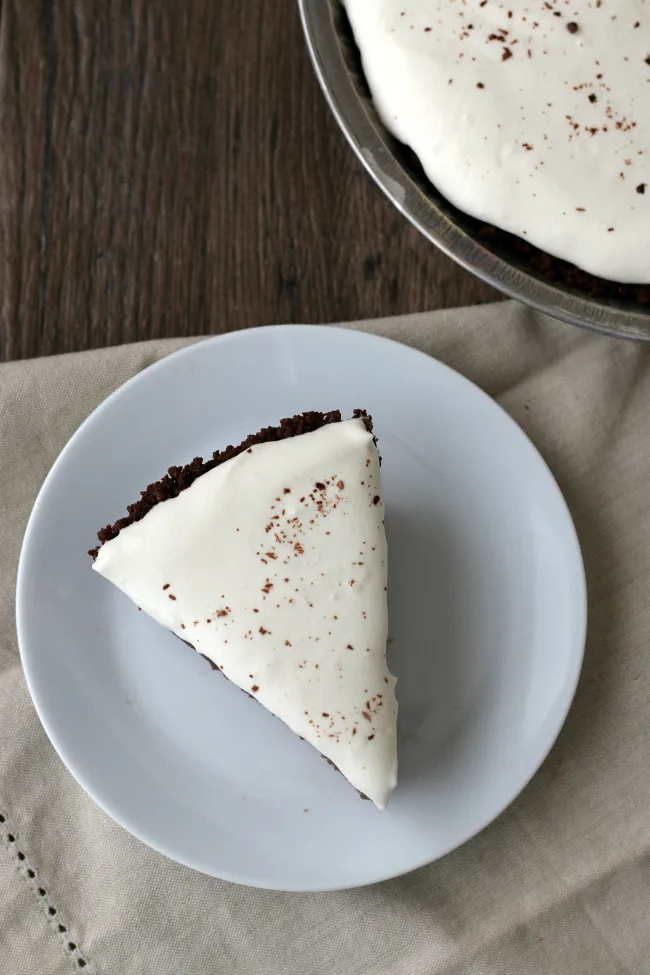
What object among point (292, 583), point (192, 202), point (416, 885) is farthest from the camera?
point (192, 202)

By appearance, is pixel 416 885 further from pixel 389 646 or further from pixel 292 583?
pixel 292 583

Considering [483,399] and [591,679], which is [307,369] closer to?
[483,399]

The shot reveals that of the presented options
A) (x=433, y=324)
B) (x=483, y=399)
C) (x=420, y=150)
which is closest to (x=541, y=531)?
(x=483, y=399)

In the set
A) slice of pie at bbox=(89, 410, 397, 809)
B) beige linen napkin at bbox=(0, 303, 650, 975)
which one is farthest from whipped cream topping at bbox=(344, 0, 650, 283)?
beige linen napkin at bbox=(0, 303, 650, 975)

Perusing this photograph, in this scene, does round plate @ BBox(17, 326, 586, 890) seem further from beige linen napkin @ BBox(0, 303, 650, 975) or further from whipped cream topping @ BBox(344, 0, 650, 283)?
whipped cream topping @ BBox(344, 0, 650, 283)

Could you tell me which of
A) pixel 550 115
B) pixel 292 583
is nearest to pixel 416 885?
pixel 292 583

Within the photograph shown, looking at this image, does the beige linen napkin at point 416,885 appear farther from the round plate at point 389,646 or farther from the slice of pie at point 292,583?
the slice of pie at point 292,583

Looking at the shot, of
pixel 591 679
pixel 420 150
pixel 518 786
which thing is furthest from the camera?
pixel 591 679
